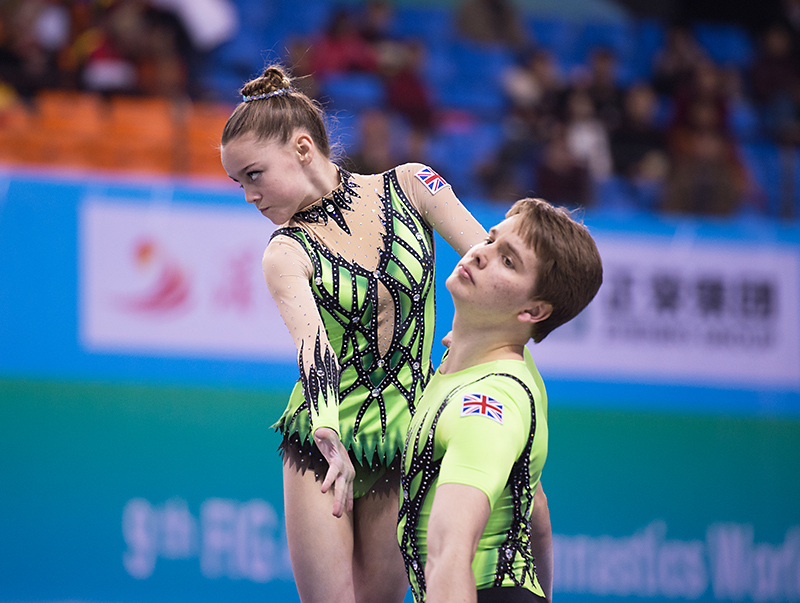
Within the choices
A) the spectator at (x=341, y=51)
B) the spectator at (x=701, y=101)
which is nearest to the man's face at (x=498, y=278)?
the spectator at (x=341, y=51)

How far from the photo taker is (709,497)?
16.2 feet

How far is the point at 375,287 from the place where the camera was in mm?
1891

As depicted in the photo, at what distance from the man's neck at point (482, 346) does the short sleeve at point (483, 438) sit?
0.38 ft

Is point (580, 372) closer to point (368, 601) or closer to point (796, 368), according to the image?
point (796, 368)

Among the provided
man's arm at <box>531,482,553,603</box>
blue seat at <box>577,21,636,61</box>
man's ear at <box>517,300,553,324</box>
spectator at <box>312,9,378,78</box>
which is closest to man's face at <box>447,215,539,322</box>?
man's ear at <box>517,300,553,324</box>

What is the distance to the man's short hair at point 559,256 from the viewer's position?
1471 mm

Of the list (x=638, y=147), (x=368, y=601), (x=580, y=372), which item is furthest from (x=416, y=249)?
(x=638, y=147)

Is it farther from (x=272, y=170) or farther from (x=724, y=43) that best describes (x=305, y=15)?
(x=272, y=170)

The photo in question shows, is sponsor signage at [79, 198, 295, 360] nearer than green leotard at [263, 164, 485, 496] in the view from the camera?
No

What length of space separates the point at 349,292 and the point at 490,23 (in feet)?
21.3

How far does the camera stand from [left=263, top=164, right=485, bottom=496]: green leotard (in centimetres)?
188

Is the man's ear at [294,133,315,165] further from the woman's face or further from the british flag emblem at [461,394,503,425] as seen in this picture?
the british flag emblem at [461,394,503,425]

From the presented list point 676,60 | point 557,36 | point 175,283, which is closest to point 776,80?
point 676,60

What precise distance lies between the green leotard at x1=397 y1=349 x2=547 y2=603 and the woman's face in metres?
0.54
